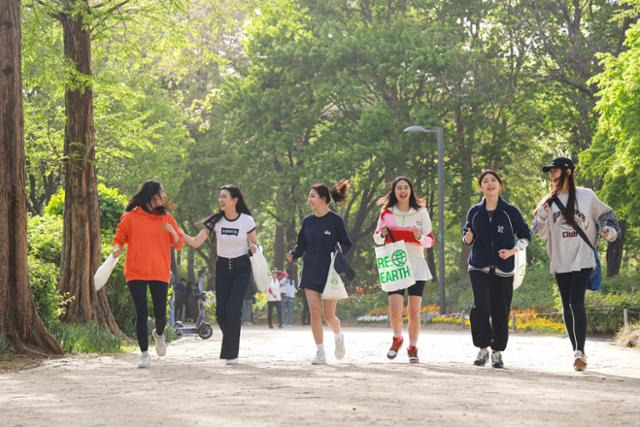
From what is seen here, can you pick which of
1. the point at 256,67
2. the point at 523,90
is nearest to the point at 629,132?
the point at 523,90

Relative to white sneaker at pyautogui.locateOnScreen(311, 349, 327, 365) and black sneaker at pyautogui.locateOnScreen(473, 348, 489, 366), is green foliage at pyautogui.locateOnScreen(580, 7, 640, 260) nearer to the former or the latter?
black sneaker at pyautogui.locateOnScreen(473, 348, 489, 366)

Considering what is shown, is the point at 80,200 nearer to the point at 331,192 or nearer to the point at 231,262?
the point at 231,262

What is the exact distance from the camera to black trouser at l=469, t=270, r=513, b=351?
11.9m

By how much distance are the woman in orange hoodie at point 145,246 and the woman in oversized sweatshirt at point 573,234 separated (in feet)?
12.2

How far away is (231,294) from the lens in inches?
502

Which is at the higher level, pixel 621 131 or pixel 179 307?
pixel 621 131

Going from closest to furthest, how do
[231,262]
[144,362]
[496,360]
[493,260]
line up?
[493,260] < [496,360] < [144,362] < [231,262]

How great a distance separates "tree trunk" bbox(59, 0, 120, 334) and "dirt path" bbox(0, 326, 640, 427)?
4.99 meters

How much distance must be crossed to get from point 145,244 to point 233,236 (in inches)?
35.7

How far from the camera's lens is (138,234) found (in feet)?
41.2

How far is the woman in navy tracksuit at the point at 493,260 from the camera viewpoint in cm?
1190

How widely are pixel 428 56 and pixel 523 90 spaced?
3.42 m

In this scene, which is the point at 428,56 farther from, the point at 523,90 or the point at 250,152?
the point at 250,152

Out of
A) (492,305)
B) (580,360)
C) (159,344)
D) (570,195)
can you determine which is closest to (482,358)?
(492,305)
